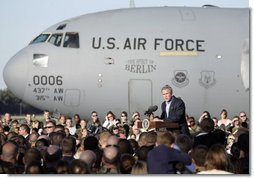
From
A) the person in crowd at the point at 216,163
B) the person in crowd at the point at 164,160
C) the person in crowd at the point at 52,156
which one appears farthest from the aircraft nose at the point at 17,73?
the person in crowd at the point at 216,163

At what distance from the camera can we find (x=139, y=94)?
73.7 ft

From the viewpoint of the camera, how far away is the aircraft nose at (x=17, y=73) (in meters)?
22.6

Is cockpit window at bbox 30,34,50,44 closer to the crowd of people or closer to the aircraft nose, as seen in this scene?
the aircraft nose

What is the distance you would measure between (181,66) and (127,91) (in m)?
1.78

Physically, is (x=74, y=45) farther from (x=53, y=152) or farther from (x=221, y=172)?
(x=221, y=172)

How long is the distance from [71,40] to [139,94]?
2663mm

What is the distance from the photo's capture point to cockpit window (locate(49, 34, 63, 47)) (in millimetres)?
22953

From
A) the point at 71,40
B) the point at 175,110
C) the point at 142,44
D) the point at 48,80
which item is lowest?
the point at 175,110

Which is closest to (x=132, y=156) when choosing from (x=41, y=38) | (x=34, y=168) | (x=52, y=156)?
(x=52, y=156)

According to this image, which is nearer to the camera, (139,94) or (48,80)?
(48,80)

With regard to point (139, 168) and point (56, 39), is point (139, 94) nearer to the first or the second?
point (56, 39)

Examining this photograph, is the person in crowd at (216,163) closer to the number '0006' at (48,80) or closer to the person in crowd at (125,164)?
the person in crowd at (125,164)

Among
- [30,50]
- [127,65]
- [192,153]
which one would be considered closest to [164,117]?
[192,153]

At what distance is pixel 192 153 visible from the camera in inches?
385
